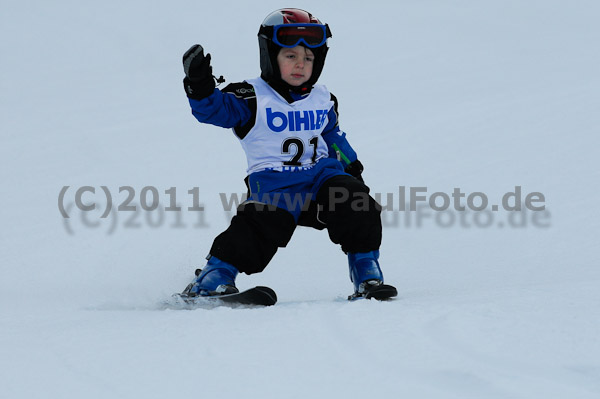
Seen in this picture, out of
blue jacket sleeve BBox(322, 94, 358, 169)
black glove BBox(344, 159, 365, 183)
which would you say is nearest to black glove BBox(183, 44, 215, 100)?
blue jacket sleeve BBox(322, 94, 358, 169)

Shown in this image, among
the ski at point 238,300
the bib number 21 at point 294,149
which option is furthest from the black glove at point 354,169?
the ski at point 238,300

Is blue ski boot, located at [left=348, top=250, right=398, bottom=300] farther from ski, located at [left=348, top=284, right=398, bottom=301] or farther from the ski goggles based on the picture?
the ski goggles

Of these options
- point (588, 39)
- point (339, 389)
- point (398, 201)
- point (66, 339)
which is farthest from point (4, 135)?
point (588, 39)

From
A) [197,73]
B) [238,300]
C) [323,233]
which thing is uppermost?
[197,73]

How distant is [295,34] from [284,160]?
0.56 metres

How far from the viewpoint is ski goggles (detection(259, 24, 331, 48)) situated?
329 cm

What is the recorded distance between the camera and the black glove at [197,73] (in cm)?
302

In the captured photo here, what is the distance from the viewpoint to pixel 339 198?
3.15 meters

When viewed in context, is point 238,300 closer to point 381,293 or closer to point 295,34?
point 381,293

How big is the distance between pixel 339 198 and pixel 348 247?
0.21 metres

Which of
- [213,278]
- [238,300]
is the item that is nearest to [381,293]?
[238,300]

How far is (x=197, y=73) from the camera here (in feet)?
9.97

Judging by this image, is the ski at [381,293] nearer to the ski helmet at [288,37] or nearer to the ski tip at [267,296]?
the ski tip at [267,296]

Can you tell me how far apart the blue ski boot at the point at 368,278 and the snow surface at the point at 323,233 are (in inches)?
6.2
